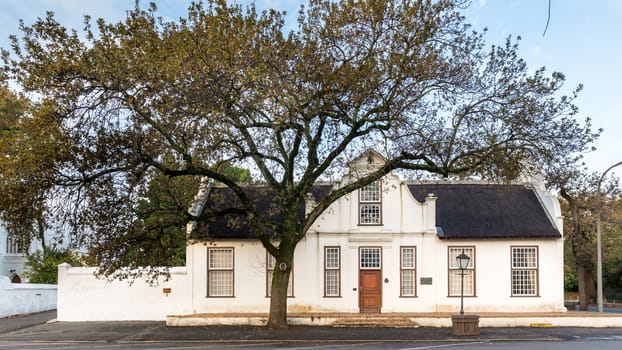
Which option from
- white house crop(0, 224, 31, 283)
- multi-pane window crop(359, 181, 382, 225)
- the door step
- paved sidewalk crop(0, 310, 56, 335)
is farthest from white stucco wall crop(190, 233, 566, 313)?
white house crop(0, 224, 31, 283)

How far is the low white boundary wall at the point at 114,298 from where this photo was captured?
94.3 ft

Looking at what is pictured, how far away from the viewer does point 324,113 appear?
824 inches

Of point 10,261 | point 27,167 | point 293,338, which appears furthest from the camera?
point 10,261

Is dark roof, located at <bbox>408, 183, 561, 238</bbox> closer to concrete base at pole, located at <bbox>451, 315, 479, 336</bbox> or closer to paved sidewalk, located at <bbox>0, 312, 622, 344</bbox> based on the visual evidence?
paved sidewalk, located at <bbox>0, 312, 622, 344</bbox>

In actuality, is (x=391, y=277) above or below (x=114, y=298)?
above

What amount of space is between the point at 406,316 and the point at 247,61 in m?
12.7

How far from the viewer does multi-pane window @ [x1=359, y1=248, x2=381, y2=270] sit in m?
29.2

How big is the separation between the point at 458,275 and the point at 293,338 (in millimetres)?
10387

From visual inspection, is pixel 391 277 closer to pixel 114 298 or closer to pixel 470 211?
pixel 470 211

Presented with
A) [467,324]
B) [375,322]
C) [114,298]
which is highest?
[114,298]

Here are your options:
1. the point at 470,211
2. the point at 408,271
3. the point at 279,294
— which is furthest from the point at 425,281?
the point at 279,294

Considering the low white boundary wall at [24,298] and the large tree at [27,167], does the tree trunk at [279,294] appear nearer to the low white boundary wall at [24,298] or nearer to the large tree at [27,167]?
the large tree at [27,167]

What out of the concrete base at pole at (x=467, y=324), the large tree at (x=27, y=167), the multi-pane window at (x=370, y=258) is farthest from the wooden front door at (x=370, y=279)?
the large tree at (x=27, y=167)

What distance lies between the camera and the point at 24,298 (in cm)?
3322
